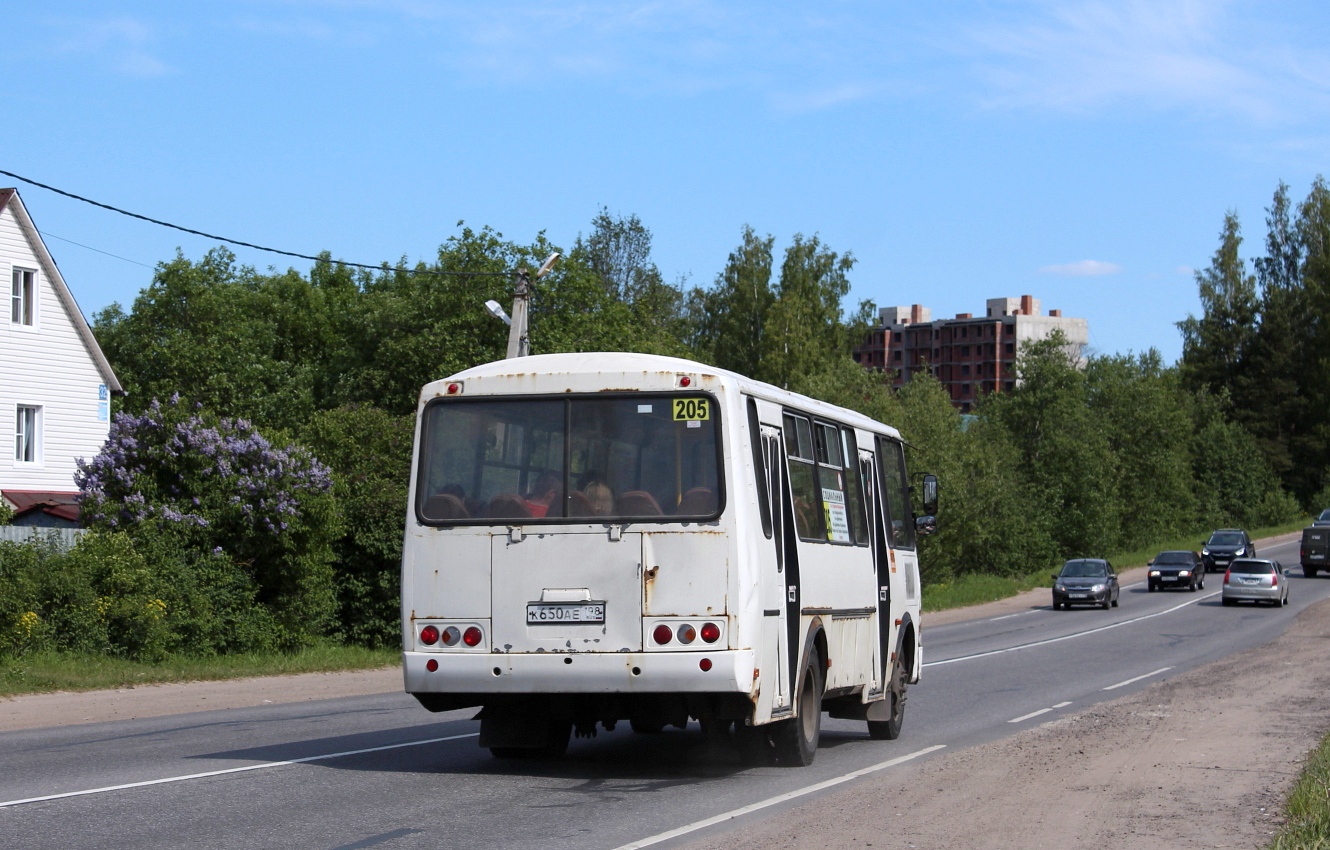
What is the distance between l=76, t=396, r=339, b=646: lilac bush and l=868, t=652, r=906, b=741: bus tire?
41.4 ft

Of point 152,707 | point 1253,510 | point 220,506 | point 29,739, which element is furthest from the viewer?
point 1253,510

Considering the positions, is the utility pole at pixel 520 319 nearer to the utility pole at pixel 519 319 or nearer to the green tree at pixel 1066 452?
the utility pole at pixel 519 319

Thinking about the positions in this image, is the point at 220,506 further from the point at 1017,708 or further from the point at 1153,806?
the point at 1153,806

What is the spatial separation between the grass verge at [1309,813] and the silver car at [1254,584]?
3838 centimetres

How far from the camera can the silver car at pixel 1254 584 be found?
159 ft

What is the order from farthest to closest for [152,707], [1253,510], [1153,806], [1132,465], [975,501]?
[1253,510], [1132,465], [975,501], [152,707], [1153,806]

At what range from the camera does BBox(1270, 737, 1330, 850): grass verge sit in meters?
8.21

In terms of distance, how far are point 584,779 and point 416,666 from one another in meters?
1.50

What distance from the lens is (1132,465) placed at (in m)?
92.5

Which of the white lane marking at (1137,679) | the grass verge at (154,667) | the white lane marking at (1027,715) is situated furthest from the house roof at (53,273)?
the white lane marking at (1027,715)

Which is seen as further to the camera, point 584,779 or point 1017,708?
point 1017,708

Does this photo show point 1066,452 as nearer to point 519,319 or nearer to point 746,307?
point 746,307

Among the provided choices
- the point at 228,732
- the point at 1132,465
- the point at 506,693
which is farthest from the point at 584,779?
the point at 1132,465

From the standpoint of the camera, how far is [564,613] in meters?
10.9
